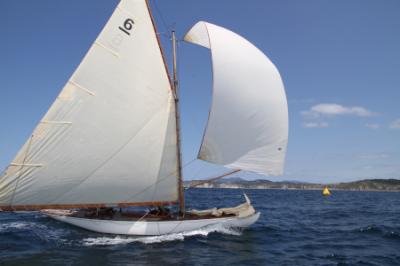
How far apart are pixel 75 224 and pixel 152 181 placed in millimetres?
5873

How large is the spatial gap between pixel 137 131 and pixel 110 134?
1512mm

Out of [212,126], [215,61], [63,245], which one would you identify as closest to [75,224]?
[63,245]

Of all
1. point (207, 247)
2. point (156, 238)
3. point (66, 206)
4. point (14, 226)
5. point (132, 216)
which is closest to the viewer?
point (207, 247)

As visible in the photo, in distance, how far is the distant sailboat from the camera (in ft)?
62.2

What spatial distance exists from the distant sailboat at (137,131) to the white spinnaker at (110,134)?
0.18 feet

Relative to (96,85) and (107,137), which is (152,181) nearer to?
(107,137)

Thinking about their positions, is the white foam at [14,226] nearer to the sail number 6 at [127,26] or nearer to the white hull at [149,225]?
the white hull at [149,225]

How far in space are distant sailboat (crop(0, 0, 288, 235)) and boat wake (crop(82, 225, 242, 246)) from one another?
404 mm

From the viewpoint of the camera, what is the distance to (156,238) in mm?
20328

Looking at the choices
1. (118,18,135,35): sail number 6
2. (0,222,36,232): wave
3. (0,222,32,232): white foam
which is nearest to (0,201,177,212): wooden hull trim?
(0,222,36,232): wave

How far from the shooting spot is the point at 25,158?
18.2 meters

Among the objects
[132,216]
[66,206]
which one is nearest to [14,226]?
[66,206]

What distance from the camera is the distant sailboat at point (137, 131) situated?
18953 mm

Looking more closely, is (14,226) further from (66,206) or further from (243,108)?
(243,108)
